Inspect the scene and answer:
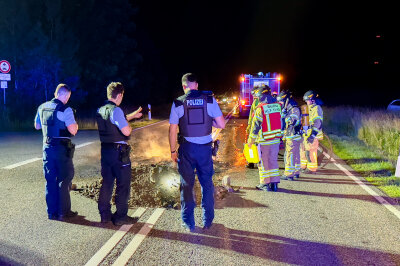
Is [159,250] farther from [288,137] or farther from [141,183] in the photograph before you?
[288,137]

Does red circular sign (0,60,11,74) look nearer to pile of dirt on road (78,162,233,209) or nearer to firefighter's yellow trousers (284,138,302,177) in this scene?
pile of dirt on road (78,162,233,209)

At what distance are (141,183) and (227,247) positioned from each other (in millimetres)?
2880

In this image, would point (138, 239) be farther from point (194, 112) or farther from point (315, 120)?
point (315, 120)

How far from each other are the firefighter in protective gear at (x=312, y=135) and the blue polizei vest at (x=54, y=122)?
17.0ft

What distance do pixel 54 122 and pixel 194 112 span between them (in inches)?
79.1

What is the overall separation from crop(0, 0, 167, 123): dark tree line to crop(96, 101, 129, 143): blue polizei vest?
19097 millimetres

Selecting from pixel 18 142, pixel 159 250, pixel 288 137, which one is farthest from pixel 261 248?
pixel 18 142

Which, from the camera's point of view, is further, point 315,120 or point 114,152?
point 315,120

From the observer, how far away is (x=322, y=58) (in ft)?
206

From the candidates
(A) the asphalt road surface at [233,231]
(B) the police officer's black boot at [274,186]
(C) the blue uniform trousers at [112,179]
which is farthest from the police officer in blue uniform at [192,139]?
(B) the police officer's black boot at [274,186]

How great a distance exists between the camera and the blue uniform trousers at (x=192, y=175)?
194 inches

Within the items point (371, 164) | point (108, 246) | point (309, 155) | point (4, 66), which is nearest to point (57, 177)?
point (108, 246)

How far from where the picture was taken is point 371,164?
9742mm

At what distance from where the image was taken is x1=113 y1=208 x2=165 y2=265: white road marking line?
13.2 ft
